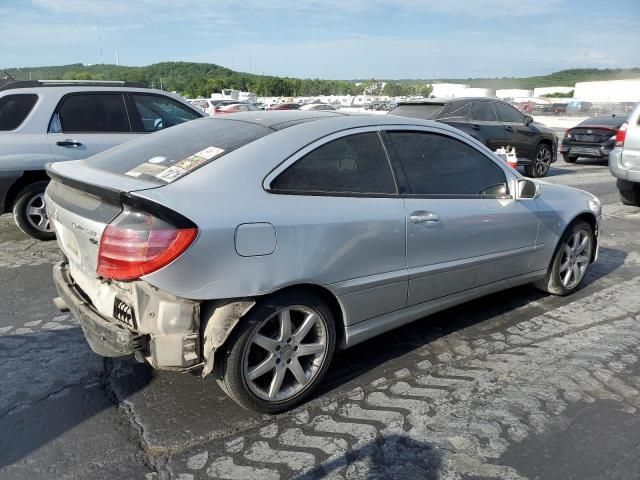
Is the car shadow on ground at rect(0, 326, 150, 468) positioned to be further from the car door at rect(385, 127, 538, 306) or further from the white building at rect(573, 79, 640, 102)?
the white building at rect(573, 79, 640, 102)

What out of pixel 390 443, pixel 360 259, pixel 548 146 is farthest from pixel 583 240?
pixel 548 146

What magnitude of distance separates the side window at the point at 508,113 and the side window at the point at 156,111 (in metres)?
6.82

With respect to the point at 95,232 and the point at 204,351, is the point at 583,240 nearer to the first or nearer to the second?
the point at 204,351

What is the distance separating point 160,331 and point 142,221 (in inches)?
21.1

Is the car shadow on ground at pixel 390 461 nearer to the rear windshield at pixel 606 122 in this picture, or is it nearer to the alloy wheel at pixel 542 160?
the alloy wheel at pixel 542 160

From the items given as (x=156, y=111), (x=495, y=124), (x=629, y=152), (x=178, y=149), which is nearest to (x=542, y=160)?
(x=495, y=124)

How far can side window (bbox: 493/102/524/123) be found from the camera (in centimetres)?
1122

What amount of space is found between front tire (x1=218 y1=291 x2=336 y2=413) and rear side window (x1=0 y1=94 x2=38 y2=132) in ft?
15.3

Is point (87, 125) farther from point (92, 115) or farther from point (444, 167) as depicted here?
point (444, 167)

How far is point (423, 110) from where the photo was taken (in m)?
10.4

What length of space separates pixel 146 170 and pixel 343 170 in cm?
111

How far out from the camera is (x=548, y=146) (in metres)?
12.2

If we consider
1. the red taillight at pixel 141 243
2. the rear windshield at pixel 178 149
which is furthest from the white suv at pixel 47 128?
the red taillight at pixel 141 243

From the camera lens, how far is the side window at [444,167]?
11.5 ft
